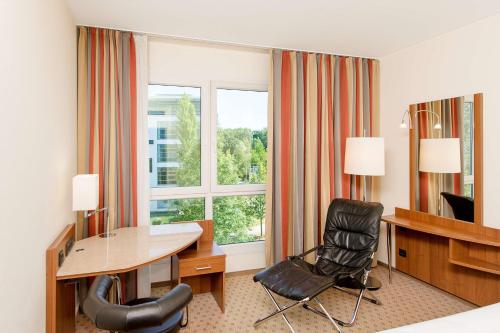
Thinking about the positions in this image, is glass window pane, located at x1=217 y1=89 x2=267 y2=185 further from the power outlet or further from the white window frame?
the power outlet

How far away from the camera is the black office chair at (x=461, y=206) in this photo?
121 inches

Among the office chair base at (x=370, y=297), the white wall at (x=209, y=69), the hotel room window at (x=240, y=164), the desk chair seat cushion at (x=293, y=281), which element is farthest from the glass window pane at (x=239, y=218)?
the office chair base at (x=370, y=297)

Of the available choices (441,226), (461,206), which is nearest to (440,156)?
(461,206)

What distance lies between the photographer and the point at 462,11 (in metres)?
2.77

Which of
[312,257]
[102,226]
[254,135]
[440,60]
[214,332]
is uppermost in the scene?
[440,60]

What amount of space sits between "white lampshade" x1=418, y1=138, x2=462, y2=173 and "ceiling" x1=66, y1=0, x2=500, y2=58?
1.13m

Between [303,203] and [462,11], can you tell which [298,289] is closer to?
[303,203]

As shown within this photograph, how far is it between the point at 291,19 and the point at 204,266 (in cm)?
238

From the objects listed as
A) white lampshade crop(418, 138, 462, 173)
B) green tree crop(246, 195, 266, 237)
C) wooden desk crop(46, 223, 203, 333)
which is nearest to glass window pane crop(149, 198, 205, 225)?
wooden desk crop(46, 223, 203, 333)

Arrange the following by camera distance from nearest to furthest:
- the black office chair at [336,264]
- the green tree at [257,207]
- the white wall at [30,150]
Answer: the white wall at [30,150] → the black office chair at [336,264] → the green tree at [257,207]

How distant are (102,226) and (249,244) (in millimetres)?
1675

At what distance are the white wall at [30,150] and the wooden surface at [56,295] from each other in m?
0.04

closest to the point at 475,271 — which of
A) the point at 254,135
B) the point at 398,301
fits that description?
the point at 398,301

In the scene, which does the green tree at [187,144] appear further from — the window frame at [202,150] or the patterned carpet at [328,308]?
the patterned carpet at [328,308]
